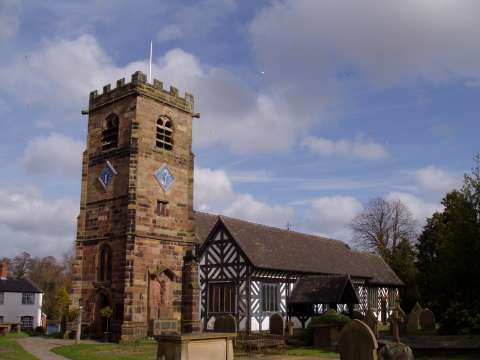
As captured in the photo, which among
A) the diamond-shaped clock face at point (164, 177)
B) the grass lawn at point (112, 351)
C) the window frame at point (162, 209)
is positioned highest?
the diamond-shaped clock face at point (164, 177)

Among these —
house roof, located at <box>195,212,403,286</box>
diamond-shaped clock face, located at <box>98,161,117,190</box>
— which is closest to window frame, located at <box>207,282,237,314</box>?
house roof, located at <box>195,212,403,286</box>

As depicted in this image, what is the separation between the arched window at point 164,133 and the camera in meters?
29.4

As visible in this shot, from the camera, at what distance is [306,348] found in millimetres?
21797

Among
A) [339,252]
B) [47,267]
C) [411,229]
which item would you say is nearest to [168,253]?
[339,252]

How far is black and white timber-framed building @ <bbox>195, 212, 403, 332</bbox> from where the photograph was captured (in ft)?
100.0

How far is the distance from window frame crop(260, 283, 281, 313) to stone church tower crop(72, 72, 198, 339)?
453 cm

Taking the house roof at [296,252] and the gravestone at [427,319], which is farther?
the gravestone at [427,319]

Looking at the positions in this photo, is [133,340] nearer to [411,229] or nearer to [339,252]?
[339,252]

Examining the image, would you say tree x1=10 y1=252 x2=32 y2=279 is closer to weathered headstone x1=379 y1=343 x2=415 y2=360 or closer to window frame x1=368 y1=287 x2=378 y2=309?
window frame x1=368 y1=287 x2=378 y2=309

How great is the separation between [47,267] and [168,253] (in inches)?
2243

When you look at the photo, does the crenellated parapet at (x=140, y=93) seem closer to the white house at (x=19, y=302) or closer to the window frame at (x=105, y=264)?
the window frame at (x=105, y=264)

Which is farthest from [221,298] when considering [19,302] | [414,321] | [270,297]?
[19,302]

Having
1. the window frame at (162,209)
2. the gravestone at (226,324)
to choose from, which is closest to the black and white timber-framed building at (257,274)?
the window frame at (162,209)

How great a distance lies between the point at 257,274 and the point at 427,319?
37.1ft
